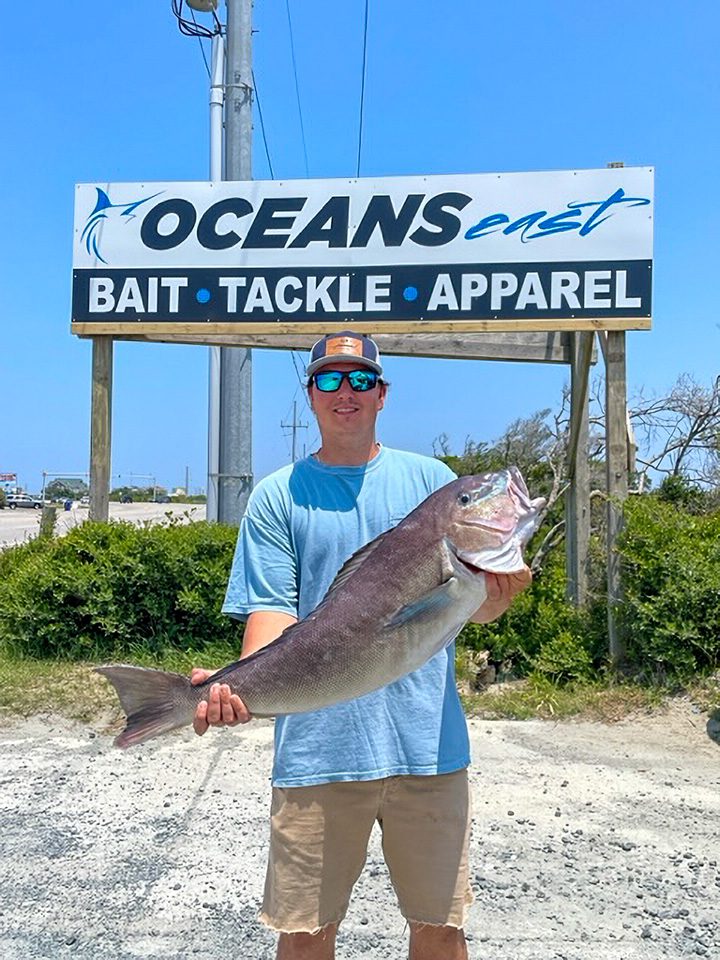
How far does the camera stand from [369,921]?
10.9 feet

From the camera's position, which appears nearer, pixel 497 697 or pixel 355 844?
pixel 355 844

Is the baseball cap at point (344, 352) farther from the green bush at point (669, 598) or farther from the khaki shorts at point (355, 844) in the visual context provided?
the green bush at point (669, 598)

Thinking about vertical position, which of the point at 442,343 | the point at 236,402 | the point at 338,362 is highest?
the point at 442,343

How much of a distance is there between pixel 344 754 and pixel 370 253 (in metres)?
5.31

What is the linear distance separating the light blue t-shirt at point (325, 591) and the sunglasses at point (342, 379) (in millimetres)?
228

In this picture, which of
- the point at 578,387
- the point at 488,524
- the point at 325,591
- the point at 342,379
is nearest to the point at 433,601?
the point at 488,524

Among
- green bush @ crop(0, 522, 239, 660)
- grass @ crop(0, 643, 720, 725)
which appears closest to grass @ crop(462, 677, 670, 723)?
grass @ crop(0, 643, 720, 725)

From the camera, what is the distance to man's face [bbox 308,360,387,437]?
2.50 meters

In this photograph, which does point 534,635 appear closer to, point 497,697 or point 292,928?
point 497,697

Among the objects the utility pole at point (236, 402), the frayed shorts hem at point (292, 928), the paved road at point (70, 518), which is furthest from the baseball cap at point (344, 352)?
the utility pole at point (236, 402)

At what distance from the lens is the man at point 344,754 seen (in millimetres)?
2398

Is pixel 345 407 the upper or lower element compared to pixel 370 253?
lower

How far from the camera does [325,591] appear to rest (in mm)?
2469

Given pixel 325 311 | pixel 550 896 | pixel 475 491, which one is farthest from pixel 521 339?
pixel 475 491
